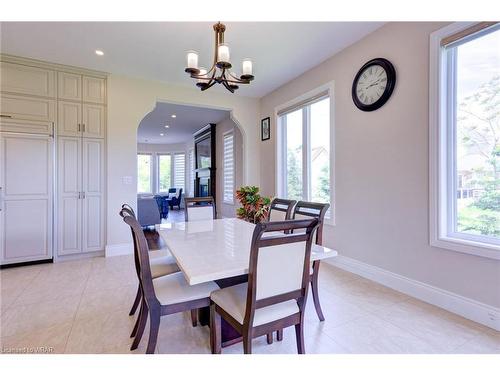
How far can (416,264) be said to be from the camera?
236 cm

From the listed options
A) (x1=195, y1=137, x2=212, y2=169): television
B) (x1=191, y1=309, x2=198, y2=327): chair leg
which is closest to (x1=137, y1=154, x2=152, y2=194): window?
(x1=195, y1=137, x2=212, y2=169): television

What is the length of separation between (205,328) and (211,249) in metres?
0.75

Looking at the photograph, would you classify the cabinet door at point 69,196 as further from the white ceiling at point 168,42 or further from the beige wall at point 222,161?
the beige wall at point 222,161

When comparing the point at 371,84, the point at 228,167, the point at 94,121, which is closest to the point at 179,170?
the point at 228,167

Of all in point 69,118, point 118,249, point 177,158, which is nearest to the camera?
point 69,118

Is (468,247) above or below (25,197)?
below

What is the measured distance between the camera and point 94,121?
3715 mm

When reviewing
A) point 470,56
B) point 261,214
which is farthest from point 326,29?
point 261,214

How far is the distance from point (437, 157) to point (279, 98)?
9.38 ft

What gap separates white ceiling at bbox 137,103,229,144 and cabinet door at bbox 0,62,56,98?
1.83 meters

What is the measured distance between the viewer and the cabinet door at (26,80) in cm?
321

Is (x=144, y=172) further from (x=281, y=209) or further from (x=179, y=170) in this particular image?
(x=281, y=209)

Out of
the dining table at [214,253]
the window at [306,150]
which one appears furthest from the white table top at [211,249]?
the window at [306,150]

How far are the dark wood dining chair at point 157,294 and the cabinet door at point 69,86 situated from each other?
312cm
